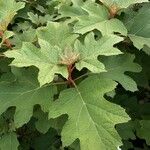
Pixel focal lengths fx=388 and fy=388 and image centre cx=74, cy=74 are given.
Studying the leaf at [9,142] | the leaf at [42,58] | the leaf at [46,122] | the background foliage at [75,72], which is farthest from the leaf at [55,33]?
the leaf at [9,142]

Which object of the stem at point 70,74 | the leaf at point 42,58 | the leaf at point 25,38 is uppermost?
the leaf at point 42,58

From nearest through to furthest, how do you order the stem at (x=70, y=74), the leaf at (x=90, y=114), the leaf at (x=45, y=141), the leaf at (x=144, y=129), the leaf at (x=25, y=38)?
the leaf at (x=90, y=114) < the stem at (x=70, y=74) < the leaf at (x=25, y=38) < the leaf at (x=144, y=129) < the leaf at (x=45, y=141)

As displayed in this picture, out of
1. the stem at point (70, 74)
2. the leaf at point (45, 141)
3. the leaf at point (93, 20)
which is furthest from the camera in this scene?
the leaf at point (45, 141)

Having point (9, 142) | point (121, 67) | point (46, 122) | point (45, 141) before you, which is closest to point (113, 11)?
point (121, 67)

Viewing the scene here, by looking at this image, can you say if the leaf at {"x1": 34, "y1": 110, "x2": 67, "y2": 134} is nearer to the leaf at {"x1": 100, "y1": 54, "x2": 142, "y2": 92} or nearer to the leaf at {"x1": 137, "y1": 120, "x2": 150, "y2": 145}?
the leaf at {"x1": 100, "y1": 54, "x2": 142, "y2": 92}

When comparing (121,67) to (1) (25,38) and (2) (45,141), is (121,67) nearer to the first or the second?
(1) (25,38)

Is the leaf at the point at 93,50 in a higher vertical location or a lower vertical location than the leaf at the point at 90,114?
higher

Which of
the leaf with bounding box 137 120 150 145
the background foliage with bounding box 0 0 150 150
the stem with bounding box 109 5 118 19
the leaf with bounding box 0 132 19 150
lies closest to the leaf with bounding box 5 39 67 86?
the background foliage with bounding box 0 0 150 150

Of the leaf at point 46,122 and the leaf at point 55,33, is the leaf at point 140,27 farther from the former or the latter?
the leaf at point 46,122

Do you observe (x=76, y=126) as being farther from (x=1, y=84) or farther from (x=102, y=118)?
(x=1, y=84)
